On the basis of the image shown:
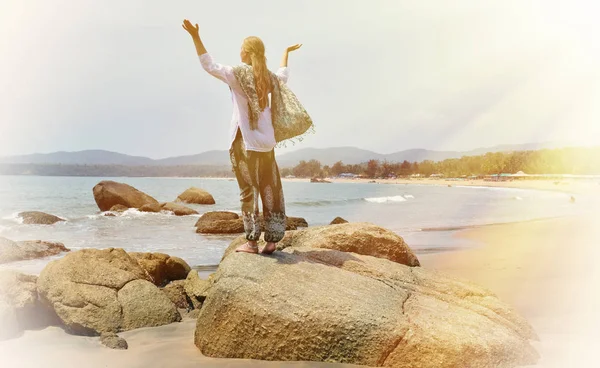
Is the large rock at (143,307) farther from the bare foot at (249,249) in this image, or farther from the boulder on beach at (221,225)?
the boulder on beach at (221,225)

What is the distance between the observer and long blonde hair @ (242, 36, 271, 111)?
4426mm

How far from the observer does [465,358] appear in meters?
3.53

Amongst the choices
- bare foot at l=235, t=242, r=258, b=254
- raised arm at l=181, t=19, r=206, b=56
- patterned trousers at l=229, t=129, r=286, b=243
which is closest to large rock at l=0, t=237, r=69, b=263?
bare foot at l=235, t=242, r=258, b=254

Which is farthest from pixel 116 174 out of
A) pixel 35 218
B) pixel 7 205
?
pixel 35 218

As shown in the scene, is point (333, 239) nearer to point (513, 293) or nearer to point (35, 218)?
point (513, 293)

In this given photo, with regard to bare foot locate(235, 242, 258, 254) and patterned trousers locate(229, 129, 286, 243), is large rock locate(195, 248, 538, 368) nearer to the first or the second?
bare foot locate(235, 242, 258, 254)

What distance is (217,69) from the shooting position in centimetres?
432

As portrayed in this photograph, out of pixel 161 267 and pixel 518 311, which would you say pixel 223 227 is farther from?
pixel 518 311

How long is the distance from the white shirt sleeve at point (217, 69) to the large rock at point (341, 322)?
1524 millimetres

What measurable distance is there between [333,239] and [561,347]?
8.91 ft

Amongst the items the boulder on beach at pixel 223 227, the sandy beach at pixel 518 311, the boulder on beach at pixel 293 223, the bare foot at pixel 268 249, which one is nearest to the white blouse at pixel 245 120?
the bare foot at pixel 268 249

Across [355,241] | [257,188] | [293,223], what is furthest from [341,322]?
[293,223]

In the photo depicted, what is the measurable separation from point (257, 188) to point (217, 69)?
1.09 meters

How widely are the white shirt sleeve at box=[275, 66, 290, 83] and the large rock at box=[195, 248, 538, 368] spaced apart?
5.35 feet
